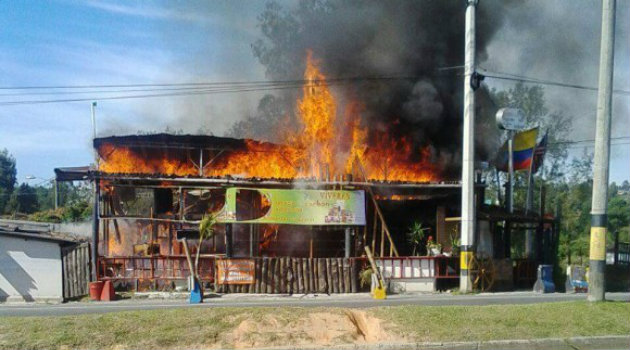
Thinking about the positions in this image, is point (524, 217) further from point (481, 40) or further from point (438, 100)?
point (481, 40)

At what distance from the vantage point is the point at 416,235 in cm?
2244

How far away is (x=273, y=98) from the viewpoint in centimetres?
3359

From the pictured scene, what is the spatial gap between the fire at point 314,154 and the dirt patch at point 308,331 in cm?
1416

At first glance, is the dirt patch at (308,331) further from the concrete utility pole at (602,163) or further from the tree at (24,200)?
the tree at (24,200)

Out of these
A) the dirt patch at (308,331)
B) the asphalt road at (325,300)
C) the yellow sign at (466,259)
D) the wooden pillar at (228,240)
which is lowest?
the asphalt road at (325,300)

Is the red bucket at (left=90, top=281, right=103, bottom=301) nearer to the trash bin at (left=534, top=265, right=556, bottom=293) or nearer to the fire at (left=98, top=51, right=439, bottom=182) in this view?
the fire at (left=98, top=51, right=439, bottom=182)

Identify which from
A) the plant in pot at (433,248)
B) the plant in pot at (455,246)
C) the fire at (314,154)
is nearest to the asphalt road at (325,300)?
the plant in pot at (433,248)

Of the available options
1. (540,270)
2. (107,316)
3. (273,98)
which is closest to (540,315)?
(107,316)

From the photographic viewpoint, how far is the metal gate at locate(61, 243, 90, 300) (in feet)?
62.6

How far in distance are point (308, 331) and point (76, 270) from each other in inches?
497

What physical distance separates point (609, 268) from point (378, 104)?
1234 centimetres

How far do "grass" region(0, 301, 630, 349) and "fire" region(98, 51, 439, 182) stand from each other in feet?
44.8

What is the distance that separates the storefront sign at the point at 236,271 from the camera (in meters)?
19.8

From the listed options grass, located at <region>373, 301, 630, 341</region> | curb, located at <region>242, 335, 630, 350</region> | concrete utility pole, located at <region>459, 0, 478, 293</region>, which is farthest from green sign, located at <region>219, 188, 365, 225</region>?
curb, located at <region>242, 335, 630, 350</region>
